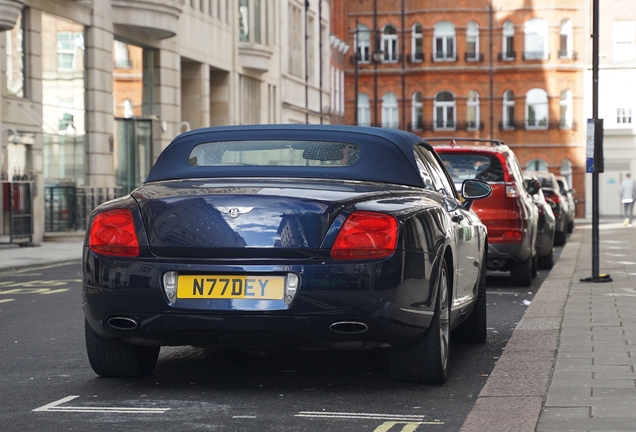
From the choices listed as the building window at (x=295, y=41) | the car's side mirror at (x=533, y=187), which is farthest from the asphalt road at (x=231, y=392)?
the building window at (x=295, y=41)

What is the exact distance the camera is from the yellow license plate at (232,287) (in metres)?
6.29

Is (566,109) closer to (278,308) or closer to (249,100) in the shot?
(249,100)

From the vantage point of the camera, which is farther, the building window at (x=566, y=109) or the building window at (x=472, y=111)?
the building window at (x=472, y=111)

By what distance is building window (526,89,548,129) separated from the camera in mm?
73250

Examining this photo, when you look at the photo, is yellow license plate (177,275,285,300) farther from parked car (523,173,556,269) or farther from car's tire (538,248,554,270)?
car's tire (538,248,554,270)

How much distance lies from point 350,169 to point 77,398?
6.48ft

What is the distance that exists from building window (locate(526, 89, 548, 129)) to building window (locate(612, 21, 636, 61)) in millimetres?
5504

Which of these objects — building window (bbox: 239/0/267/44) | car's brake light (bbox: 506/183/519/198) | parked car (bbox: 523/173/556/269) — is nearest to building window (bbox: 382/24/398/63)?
building window (bbox: 239/0/267/44)

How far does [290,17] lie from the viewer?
55.2 m

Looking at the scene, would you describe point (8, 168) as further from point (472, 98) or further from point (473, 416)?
point (472, 98)

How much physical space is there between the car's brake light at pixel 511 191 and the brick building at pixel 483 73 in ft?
187

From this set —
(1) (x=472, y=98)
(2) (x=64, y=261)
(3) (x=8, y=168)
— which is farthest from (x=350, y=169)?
(1) (x=472, y=98)

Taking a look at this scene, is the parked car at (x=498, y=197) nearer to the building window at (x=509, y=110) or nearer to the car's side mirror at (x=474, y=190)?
the car's side mirror at (x=474, y=190)

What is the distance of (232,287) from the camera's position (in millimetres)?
6316
